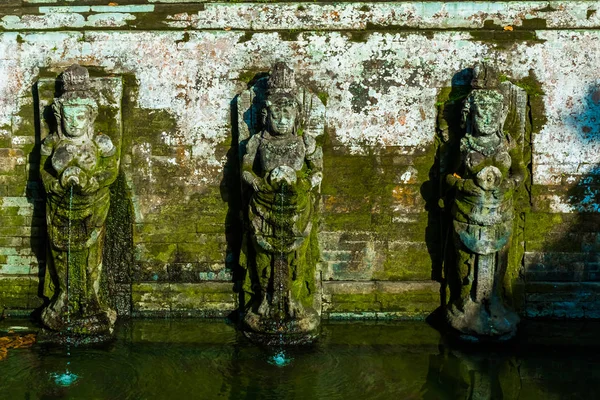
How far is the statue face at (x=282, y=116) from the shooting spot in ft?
22.5

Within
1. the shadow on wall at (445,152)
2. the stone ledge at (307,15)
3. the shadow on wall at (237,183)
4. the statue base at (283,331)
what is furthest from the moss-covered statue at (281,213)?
the shadow on wall at (445,152)

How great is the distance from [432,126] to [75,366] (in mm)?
4152

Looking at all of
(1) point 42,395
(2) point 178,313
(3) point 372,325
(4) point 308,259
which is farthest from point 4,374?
(3) point 372,325

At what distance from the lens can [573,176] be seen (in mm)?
7477

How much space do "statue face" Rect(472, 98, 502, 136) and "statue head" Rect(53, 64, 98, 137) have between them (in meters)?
3.70

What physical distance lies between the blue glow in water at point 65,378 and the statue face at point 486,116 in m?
4.34

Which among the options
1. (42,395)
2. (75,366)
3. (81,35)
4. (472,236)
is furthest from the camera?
(81,35)

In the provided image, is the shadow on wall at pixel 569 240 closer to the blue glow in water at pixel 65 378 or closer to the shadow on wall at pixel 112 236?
the shadow on wall at pixel 112 236

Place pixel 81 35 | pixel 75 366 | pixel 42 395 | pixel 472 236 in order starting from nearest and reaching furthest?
pixel 42 395
pixel 75 366
pixel 472 236
pixel 81 35

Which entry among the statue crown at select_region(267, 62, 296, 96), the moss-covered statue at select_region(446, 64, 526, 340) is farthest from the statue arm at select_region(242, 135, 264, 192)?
A: the moss-covered statue at select_region(446, 64, 526, 340)

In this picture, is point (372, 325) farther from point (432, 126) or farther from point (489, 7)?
point (489, 7)

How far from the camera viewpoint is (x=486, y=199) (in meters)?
6.85

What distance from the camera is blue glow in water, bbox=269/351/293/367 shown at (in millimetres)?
6629

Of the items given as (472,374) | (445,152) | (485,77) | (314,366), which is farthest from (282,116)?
(472,374)
